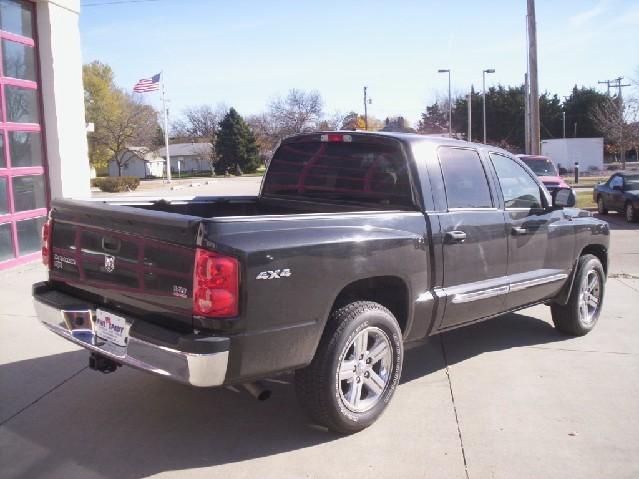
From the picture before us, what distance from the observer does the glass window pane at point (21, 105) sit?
8695 millimetres

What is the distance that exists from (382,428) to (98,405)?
1.98 m

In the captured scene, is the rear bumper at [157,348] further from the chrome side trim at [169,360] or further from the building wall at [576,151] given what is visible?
the building wall at [576,151]

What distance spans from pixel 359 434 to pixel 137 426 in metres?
1.43

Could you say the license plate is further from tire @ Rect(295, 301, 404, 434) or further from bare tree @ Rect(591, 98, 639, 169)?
bare tree @ Rect(591, 98, 639, 169)

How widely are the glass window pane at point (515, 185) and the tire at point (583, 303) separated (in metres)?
0.95

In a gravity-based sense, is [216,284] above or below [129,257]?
below

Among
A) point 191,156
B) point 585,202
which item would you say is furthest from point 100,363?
point 191,156

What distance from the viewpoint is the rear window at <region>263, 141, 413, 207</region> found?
14.6 ft

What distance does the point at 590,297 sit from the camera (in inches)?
241

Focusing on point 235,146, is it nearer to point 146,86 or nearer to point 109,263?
point 146,86

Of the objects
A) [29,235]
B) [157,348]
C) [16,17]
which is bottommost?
[157,348]

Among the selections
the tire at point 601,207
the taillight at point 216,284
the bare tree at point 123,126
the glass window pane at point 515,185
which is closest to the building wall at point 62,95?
the glass window pane at point 515,185

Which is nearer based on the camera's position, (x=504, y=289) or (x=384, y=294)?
(x=384, y=294)

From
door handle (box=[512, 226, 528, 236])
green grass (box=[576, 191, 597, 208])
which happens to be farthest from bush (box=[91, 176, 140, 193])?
door handle (box=[512, 226, 528, 236])
